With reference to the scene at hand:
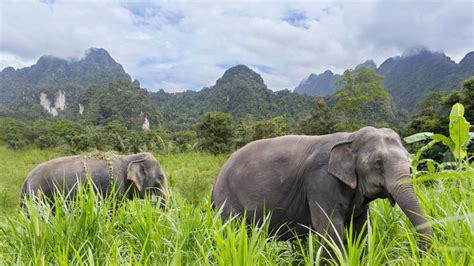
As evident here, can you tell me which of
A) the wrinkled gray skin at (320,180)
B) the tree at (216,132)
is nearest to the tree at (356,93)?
the tree at (216,132)

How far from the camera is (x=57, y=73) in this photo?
9938 centimetres

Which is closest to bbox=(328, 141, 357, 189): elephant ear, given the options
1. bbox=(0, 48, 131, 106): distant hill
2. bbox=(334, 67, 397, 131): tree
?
bbox=(334, 67, 397, 131): tree

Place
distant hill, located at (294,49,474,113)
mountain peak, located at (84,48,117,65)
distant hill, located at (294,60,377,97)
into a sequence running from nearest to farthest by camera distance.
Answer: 1. distant hill, located at (294,49,474,113)
2. distant hill, located at (294,60,377,97)
3. mountain peak, located at (84,48,117,65)

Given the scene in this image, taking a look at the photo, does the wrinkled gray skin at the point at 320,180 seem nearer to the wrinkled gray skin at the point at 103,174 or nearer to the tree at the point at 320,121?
the wrinkled gray skin at the point at 103,174

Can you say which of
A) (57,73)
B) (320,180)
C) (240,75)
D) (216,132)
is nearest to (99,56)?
(57,73)

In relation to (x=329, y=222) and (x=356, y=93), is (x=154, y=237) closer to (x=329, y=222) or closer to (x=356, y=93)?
(x=329, y=222)

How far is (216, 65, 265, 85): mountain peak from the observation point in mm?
71438

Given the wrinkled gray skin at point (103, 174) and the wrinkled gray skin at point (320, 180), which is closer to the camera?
the wrinkled gray skin at point (320, 180)

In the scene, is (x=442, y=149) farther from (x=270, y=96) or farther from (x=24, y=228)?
(x=270, y=96)

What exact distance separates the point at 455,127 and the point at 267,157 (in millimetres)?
1453

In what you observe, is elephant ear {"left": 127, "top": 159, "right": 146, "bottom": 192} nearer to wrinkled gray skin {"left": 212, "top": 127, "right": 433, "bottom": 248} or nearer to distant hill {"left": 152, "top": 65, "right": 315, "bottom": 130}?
wrinkled gray skin {"left": 212, "top": 127, "right": 433, "bottom": 248}

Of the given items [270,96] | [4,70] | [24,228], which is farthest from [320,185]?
[4,70]

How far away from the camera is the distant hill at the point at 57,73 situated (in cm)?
9007

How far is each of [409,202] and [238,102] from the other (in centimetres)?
5282
